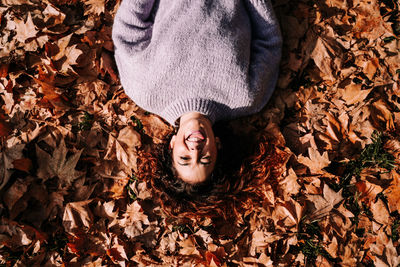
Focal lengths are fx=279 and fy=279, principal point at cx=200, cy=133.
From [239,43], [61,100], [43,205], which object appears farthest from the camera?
[61,100]

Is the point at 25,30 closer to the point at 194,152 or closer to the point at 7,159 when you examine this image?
the point at 7,159

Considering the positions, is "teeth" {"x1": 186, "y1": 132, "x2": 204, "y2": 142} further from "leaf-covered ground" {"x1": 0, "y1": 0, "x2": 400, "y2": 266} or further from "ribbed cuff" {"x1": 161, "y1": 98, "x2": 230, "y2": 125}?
"leaf-covered ground" {"x1": 0, "y1": 0, "x2": 400, "y2": 266}

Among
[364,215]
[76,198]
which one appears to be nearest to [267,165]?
[364,215]

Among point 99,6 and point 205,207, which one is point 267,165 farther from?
point 99,6

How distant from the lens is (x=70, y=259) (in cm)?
255

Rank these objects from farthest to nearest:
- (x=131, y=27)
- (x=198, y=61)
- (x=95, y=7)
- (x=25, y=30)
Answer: (x=95, y=7) → (x=25, y=30) → (x=131, y=27) → (x=198, y=61)

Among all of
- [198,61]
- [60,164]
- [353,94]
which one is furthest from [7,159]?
[353,94]

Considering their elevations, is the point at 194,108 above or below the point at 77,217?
above

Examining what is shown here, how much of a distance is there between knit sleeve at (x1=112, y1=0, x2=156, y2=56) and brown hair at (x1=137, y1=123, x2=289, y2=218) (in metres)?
0.96

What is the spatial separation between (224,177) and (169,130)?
76cm

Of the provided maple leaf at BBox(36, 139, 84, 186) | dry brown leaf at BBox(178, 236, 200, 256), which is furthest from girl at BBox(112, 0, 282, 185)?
maple leaf at BBox(36, 139, 84, 186)

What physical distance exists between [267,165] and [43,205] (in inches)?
84.1

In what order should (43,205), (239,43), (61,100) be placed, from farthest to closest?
1. (61,100)
2. (43,205)
3. (239,43)

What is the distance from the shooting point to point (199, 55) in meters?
2.33
